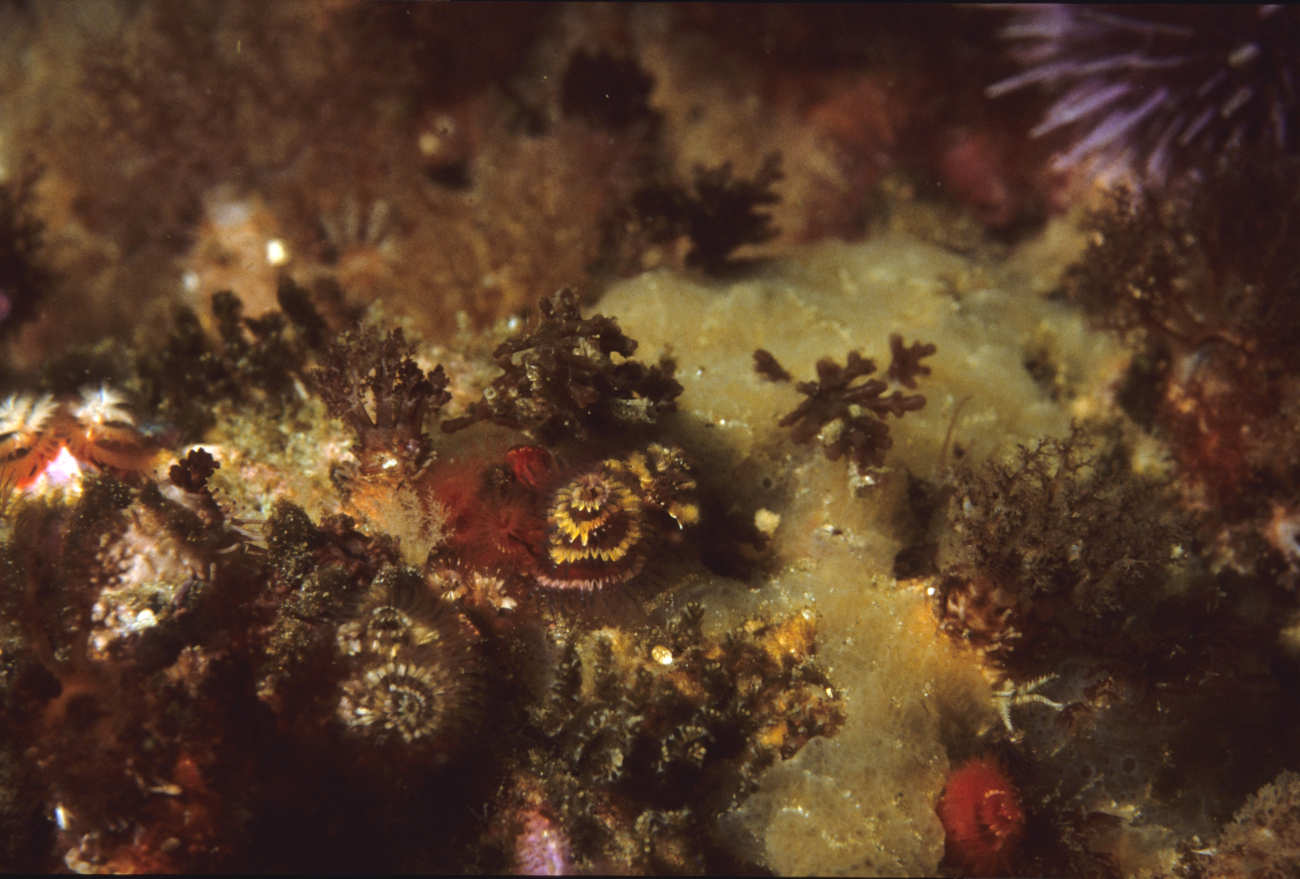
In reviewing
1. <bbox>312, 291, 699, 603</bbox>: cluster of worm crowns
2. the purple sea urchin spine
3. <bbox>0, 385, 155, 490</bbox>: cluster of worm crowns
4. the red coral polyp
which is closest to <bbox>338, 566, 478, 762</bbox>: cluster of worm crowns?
<bbox>312, 291, 699, 603</bbox>: cluster of worm crowns

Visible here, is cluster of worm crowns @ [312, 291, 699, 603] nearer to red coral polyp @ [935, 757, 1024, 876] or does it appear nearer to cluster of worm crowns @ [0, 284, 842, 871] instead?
cluster of worm crowns @ [0, 284, 842, 871]

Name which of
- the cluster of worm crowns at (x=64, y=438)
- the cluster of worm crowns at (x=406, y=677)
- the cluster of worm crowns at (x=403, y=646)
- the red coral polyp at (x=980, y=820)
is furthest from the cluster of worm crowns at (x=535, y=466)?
the red coral polyp at (x=980, y=820)

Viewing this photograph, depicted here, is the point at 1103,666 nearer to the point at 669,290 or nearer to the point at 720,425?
the point at 720,425

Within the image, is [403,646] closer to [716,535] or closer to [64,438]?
[716,535]

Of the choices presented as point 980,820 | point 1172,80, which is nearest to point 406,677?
point 980,820

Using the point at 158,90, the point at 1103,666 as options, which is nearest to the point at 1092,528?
the point at 1103,666
